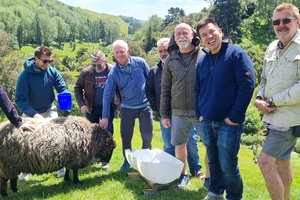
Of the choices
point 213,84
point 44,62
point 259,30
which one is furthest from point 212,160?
point 259,30

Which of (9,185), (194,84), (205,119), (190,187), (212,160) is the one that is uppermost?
(194,84)

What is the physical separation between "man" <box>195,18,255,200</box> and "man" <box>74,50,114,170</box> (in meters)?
3.63

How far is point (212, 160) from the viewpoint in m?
5.50

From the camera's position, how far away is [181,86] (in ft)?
20.3

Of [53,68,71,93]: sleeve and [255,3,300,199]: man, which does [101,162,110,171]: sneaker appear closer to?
[53,68,71,93]: sleeve

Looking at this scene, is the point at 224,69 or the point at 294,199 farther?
the point at 294,199

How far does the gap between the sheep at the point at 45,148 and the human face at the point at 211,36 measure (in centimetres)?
352

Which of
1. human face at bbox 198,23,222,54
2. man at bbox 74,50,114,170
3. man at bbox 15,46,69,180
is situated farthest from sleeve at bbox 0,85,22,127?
human face at bbox 198,23,222,54

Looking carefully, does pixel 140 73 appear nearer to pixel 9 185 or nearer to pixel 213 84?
pixel 213 84

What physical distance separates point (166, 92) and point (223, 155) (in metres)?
1.84

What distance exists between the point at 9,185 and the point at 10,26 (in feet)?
449

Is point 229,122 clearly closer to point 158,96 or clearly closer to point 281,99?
point 281,99

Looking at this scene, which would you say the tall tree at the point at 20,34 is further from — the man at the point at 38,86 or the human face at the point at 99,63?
the man at the point at 38,86

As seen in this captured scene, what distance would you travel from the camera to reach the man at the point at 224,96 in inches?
190
